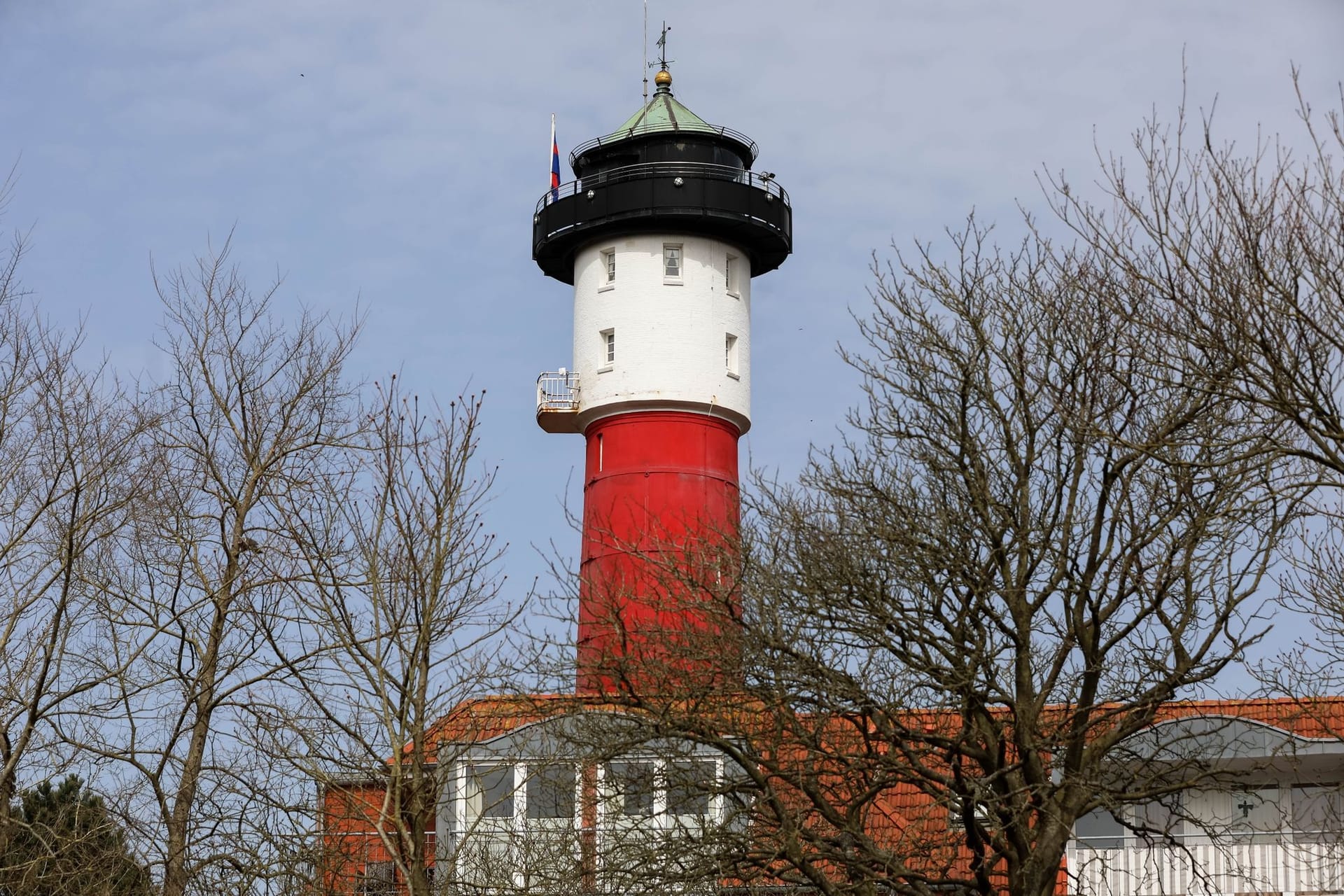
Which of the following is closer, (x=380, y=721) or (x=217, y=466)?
(x=380, y=721)

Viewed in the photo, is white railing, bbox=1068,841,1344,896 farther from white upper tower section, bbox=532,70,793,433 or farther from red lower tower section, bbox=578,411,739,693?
white upper tower section, bbox=532,70,793,433

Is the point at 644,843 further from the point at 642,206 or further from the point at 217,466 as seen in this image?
the point at 642,206

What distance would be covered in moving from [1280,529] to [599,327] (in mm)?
22205

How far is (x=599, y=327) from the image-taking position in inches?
1441

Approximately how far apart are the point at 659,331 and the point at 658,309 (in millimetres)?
A: 517

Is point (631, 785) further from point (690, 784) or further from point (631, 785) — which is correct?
point (690, 784)

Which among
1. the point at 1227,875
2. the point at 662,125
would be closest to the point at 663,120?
the point at 662,125

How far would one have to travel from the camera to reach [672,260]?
36750 mm

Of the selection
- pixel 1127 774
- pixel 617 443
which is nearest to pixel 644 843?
pixel 1127 774

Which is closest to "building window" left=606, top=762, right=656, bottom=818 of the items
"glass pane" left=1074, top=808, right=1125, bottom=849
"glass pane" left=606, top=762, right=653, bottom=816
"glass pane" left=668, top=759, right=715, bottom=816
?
"glass pane" left=606, top=762, right=653, bottom=816

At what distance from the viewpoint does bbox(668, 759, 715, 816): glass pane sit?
1683cm

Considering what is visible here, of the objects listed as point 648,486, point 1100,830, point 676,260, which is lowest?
point 1100,830

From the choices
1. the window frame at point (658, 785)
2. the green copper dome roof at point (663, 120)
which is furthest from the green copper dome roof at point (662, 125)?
the window frame at point (658, 785)

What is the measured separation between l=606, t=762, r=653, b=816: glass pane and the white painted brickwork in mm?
17195
